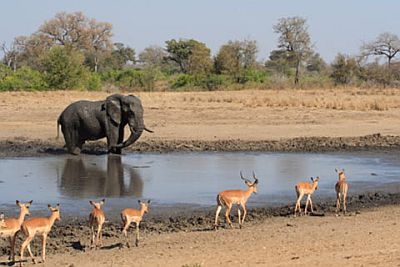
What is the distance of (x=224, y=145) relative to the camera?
2869 centimetres

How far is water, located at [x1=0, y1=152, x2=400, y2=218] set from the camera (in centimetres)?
1808

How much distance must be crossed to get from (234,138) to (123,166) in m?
7.91

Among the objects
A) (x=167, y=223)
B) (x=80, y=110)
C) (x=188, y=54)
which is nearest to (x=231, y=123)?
(x=80, y=110)

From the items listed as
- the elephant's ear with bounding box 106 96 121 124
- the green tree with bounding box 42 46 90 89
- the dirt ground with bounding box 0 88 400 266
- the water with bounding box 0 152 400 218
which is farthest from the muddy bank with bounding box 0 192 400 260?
the green tree with bounding box 42 46 90 89

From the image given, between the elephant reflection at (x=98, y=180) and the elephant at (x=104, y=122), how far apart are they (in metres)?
1.61

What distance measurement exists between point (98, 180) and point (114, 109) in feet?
21.0

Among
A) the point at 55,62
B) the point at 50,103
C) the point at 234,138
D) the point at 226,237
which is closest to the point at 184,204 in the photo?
the point at 226,237

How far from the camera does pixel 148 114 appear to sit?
123 ft

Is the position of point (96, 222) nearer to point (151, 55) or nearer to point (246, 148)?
point (246, 148)

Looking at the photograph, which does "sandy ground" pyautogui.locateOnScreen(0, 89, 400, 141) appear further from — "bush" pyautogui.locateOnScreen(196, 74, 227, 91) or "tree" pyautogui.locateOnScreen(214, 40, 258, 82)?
"tree" pyautogui.locateOnScreen(214, 40, 258, 82)

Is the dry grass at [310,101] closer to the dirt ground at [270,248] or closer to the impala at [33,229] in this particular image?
the dirt ground at [270,248]

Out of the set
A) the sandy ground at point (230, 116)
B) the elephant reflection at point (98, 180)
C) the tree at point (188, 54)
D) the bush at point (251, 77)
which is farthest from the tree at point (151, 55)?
the elephant reflection at point (98, 180)

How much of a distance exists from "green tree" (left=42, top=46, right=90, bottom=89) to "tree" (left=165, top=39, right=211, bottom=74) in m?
23.1

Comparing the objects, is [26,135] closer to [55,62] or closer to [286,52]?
[55,62]
